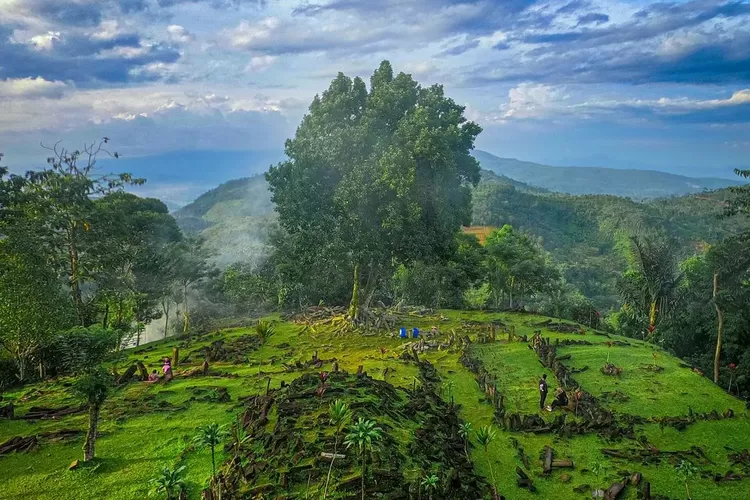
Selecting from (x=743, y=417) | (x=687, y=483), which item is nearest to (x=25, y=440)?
(x=687, y=483)

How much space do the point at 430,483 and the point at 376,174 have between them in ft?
65.9

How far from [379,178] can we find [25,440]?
788 inches

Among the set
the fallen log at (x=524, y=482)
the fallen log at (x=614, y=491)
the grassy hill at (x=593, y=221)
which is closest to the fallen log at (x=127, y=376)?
the fallen log at (x=524, y=482)

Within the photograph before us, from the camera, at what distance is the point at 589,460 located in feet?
48.9

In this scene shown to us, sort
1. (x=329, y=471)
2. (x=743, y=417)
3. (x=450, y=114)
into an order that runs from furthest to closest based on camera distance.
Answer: (x=450, y=114) → (x=743, y=417) → (x=329, y=471)

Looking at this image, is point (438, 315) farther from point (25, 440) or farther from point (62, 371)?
point (25, 440)

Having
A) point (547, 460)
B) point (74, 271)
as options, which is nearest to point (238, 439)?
point (547, 460)

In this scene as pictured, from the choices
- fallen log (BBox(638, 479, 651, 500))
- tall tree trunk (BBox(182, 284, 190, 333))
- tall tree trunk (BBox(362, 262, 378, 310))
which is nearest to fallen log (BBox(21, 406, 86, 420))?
fallen log (BBox(638, 479, 651, 500))

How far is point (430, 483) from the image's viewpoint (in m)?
11.5

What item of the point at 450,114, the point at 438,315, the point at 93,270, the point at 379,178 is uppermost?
the point at 450,114

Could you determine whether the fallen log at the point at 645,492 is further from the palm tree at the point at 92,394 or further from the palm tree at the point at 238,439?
the palm tree at the point at 92,394

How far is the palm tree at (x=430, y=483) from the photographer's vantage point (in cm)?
1137

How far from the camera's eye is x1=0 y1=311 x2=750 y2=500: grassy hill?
12.6 meters

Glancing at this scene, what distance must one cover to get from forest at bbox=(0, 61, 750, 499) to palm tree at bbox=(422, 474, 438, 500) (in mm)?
129
